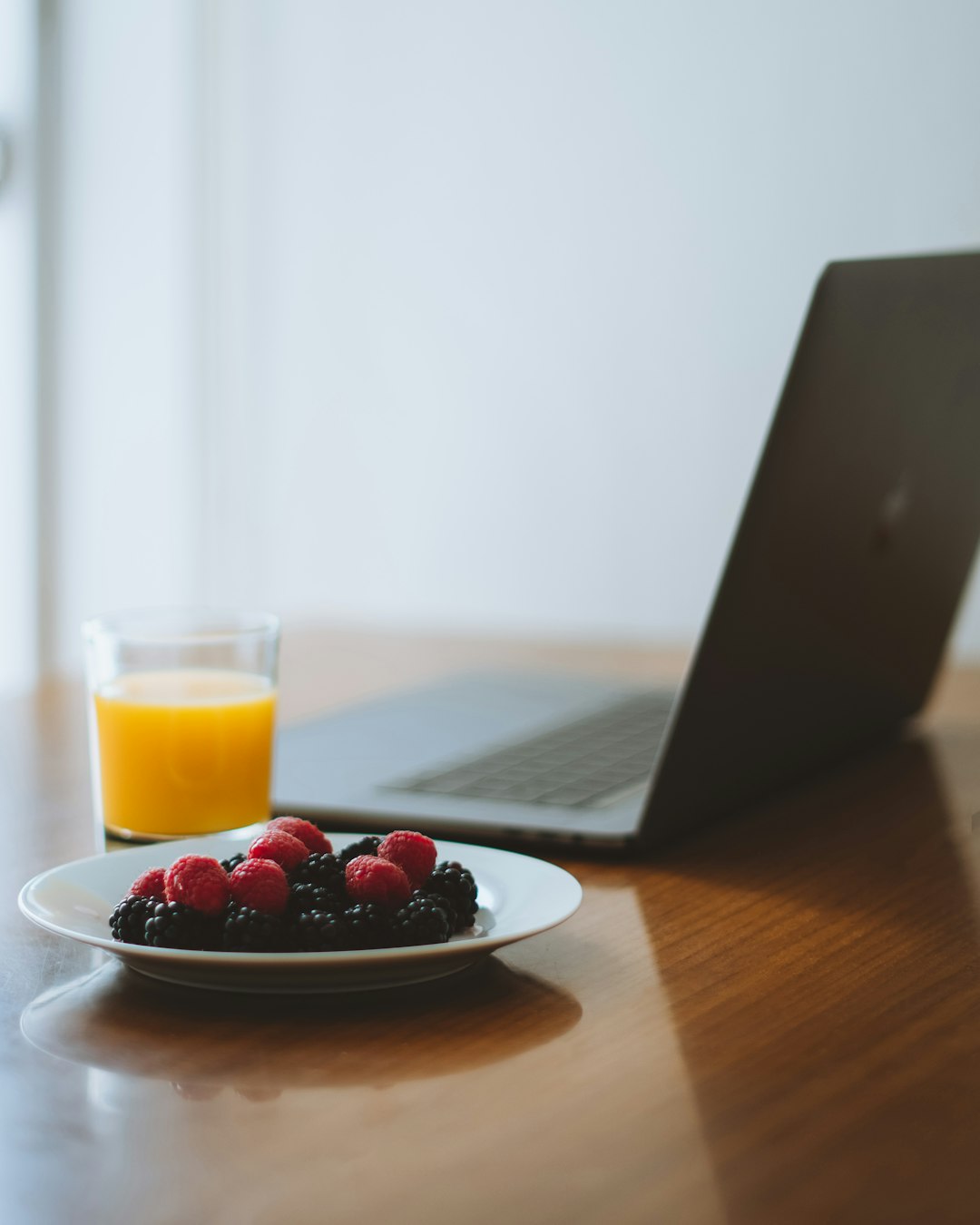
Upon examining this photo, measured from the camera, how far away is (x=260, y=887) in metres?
0.58

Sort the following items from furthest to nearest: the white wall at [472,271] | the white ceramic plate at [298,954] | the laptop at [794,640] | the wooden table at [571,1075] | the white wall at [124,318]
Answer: the white wall at [124,318]
the white wall at [472,271]
the laptop at [794,640]
the white ceramic plate at [298,954]
the wooden table at [571,1075]

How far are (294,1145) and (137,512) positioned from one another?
3419 millimetres

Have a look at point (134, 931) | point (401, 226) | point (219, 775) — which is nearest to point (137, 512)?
point (401, 226)

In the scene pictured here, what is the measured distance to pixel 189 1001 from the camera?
22.8 inches

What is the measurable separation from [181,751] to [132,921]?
266 mm

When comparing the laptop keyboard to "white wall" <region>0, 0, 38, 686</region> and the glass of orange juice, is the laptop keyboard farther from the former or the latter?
"white wall" <region>0, 0, 38, 686</region>

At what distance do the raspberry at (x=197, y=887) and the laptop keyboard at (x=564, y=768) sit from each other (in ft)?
1.16

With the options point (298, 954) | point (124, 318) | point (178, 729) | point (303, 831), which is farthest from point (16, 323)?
point (298, 954)

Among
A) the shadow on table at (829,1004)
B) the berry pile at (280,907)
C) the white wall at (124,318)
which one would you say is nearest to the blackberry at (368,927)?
the berry pile at (280,907)

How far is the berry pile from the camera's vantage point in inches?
22.3

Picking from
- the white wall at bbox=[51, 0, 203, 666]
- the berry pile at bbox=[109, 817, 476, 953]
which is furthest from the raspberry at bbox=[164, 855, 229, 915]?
the white wall at bbox=[51, 0, 203, 666]

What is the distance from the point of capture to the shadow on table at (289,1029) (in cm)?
51

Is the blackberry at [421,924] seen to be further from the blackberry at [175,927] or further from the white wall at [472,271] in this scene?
the white wall at [472,271]

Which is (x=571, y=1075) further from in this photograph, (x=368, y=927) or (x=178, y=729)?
(x=178, y=729)
